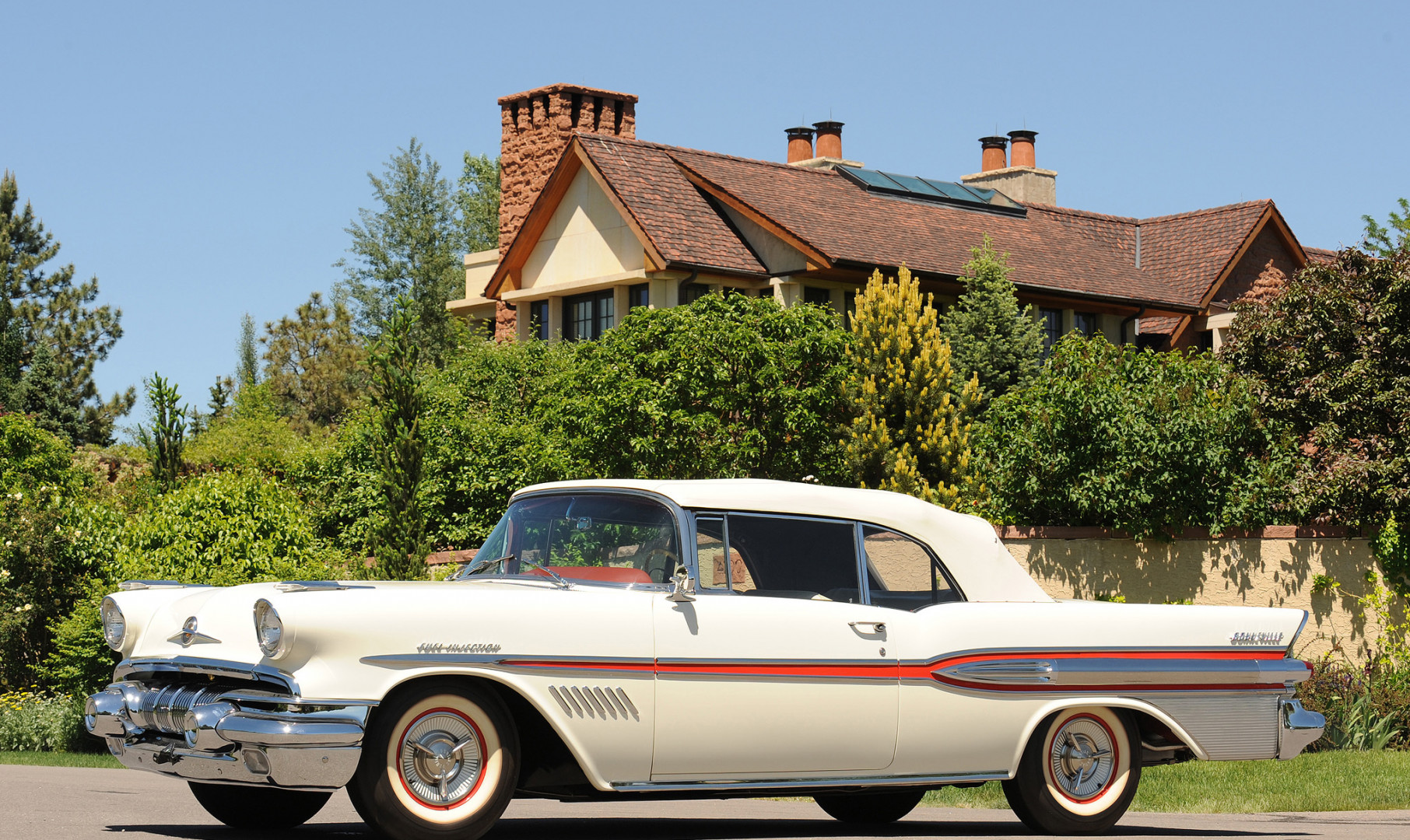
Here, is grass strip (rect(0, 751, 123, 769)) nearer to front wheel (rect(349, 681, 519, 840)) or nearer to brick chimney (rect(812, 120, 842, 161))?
front wheel (rect(349, 681, 519, 840))

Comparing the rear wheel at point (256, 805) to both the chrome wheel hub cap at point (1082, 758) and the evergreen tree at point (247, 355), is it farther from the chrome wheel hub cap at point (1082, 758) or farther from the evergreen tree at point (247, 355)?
the evergreen tree at point (247, 355)

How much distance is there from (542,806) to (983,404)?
57.7 ft

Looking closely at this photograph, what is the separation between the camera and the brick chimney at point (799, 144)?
39094 millimetres

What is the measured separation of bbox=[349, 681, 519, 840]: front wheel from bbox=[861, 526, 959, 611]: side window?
218 cm

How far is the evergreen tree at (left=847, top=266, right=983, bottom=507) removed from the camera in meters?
23.3

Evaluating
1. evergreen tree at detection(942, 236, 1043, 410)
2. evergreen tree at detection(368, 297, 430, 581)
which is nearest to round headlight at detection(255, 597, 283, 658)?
evergreen tree at detection(368, 297, 430, 581)

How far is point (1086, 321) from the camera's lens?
33.4 m

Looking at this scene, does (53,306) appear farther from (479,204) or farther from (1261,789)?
(1261,789)

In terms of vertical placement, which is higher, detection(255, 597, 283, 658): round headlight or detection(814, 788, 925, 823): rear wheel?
detection(255, 597, 283, 658): round headlight

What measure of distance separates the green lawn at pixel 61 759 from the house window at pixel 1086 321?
2065 centimetres

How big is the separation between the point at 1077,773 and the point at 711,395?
46.9ft

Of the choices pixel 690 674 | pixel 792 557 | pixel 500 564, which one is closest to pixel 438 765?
pixel 690 674

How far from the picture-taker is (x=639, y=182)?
97.9 feet

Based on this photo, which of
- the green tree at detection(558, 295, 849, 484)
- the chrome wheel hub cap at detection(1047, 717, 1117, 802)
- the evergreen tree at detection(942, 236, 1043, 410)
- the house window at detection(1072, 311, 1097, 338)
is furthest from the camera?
the house window at detection(1072, 311, 1097, 338)
